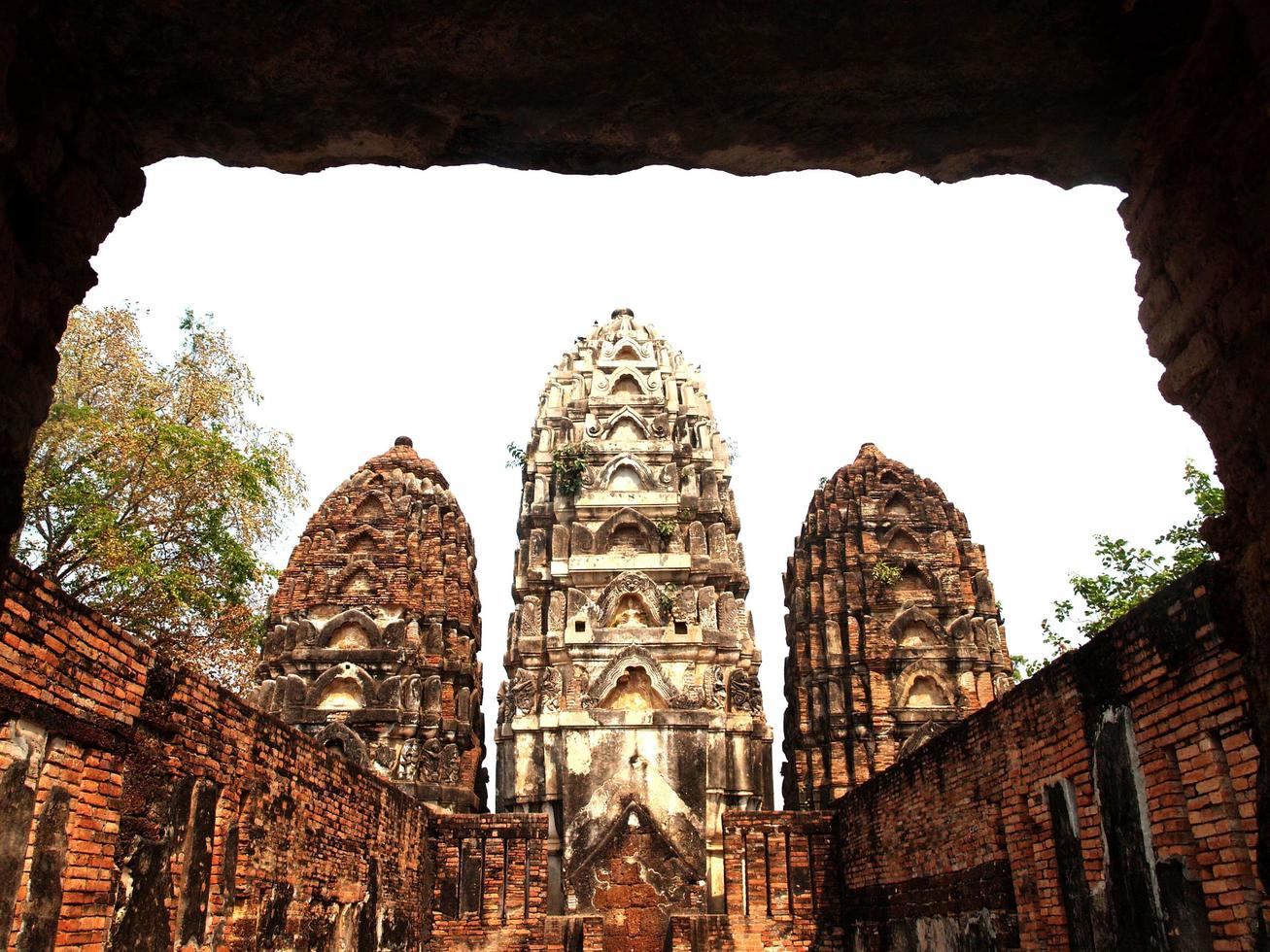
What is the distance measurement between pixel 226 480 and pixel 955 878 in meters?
13.8

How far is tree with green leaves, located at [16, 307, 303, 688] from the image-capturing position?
17891 millimetres

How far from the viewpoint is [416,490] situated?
28.7 meters

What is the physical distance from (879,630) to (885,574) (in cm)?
137

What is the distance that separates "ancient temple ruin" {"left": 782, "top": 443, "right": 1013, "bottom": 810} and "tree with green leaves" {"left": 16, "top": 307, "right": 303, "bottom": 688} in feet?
42.9

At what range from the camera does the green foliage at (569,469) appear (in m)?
28.0

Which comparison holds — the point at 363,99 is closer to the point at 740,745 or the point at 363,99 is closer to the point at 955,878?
the point at 955,878

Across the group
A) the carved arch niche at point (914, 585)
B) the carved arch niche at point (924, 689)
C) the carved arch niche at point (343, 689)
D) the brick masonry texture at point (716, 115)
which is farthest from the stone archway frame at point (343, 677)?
the brick masonry texture at point (716, 115)

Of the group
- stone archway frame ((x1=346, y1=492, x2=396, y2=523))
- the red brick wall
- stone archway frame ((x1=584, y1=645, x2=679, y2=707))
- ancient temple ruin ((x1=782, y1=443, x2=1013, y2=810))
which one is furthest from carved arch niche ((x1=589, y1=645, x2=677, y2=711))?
stone archway frame ((x1=346, y1=492, x2=396, y2=523))

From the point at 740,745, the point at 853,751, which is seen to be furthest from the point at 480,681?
the point at 853,751

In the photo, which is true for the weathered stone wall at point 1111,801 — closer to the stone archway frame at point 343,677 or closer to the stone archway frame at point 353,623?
the stone archway frame at point 343,677

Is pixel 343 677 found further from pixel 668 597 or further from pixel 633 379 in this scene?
pixel 633 379

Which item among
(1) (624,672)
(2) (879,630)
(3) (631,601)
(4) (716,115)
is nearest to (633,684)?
(1) (624,672)

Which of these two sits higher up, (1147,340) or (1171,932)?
(1147,340)

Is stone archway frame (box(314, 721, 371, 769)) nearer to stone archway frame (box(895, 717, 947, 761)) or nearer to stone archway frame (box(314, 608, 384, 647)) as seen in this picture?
stone archway frame (box(314, 608, 384, 647))
